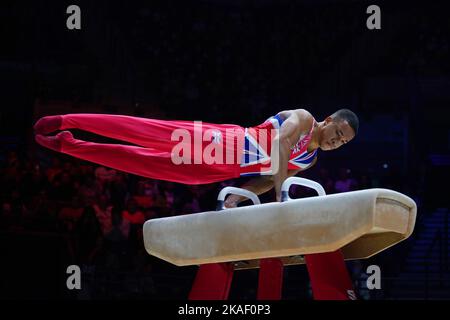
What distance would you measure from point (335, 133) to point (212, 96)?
8.23m

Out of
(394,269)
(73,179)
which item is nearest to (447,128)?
(394,269)

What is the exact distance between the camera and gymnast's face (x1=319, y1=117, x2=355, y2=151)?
4789 millimetres

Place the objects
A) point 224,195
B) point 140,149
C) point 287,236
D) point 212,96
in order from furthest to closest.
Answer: point 212,96 → point 140,149 → point 224,195 → point 287,236

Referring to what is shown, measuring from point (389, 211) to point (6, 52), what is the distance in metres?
9.81

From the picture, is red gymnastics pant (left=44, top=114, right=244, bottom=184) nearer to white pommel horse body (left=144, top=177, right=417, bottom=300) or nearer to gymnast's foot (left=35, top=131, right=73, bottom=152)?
gymnast's foot (left=35, top=131, right=73, bottom=152)

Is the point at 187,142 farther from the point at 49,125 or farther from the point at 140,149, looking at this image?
the point at 49,125

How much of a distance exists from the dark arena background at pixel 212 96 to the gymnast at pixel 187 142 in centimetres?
345

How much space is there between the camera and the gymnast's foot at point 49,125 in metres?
4.84

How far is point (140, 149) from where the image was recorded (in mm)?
4910

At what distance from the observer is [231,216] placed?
4.17m

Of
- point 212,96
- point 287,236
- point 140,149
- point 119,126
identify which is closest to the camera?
point 287,236

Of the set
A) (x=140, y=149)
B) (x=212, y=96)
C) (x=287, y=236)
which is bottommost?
(x=287, y=236)

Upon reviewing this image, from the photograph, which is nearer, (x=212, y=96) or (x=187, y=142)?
(x=187, y=142)

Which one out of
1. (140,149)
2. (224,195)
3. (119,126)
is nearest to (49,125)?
(119,126)
